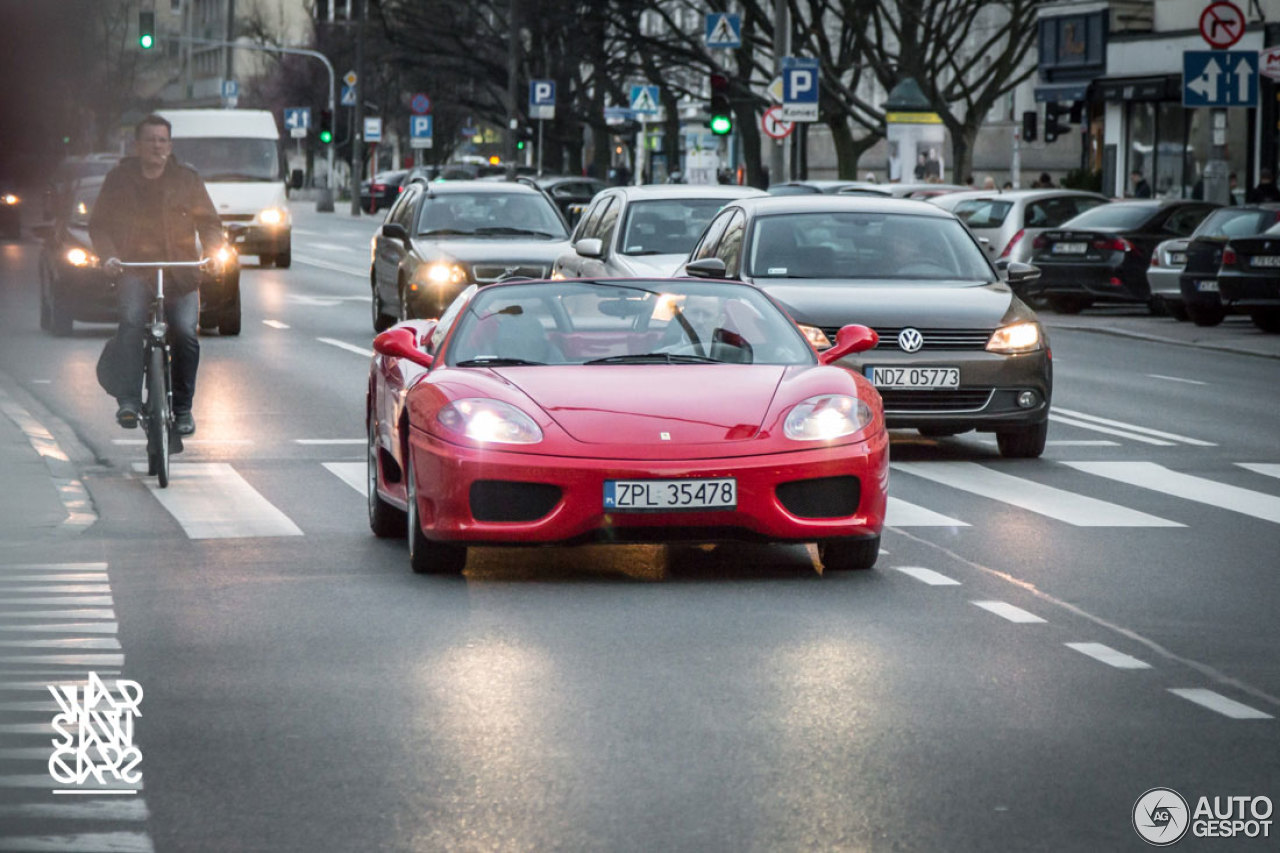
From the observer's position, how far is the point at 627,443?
9398 millimetres

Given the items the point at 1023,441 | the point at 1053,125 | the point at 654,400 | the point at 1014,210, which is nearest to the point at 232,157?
the point at 1014,210

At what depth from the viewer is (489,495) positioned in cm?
942

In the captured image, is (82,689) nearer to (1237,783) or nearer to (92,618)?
(92,618)

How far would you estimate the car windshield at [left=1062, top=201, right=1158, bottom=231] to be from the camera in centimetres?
3184

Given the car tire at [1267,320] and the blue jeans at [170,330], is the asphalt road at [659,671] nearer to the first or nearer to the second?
the blue jeans at [170,330]

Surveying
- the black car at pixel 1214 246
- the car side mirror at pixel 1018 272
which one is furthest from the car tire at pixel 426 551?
the black car at pixel 1214 246

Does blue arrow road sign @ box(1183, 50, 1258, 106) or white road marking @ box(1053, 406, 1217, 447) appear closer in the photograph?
white road marking @ box(1053, 406, 1217, 447)

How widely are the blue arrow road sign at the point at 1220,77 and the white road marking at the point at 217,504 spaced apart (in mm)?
16916

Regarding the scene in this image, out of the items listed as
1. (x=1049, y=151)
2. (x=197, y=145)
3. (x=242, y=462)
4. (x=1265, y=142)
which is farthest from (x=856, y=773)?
(x=1049, y=151)

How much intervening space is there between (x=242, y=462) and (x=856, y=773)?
824 centimetres

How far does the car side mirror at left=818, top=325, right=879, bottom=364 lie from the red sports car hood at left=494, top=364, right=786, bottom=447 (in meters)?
0.53

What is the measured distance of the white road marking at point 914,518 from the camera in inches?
451

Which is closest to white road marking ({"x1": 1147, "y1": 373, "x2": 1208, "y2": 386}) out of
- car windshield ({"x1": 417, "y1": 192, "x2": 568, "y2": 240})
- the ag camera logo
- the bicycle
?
car windshield ({"x1": 417, "y1": 192, "x2": 568, "y2": 240})

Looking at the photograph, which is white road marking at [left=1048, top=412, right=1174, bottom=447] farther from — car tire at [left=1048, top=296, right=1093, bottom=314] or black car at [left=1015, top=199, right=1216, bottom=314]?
car tire at [left=1048, top=296, right=1093, bottom=314]
